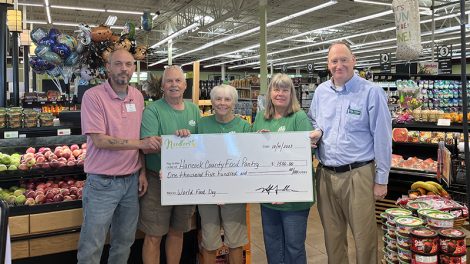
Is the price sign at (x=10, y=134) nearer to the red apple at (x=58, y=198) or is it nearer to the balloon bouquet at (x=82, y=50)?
the red apple at (x=58, y=198)

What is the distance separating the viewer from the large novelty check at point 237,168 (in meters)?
2.75

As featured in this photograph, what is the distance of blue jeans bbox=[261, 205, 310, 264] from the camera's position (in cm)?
276

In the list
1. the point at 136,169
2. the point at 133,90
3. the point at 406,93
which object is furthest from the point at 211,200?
the point at 406,93

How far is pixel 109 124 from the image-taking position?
8.61 feet

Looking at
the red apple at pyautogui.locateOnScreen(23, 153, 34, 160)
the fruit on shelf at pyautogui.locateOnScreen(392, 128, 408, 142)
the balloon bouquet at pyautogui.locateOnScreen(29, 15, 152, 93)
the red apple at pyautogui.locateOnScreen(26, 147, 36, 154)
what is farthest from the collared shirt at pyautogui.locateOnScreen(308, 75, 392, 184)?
the fruit on shelf at pyautogui.locateOnScreen(392, 128, 408, 142)

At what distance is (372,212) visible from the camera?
2.73m

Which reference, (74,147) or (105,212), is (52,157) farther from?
(105,212)

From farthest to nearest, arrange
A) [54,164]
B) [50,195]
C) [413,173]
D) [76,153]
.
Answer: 1. [413,173]
2. [76,153]
3. [54,164]
4. [50,195]

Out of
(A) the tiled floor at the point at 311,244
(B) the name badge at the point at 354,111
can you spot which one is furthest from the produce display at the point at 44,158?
(B) the name badge at the point at 354,111

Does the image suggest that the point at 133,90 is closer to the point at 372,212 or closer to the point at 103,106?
the point at 103,106

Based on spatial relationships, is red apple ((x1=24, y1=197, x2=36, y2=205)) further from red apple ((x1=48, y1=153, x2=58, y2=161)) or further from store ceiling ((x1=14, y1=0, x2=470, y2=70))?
store ceiling ((x1=14, y1=0, x2=470, y2=70))

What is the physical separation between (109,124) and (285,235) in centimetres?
142

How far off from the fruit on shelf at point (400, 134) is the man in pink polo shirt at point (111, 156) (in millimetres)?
3835
